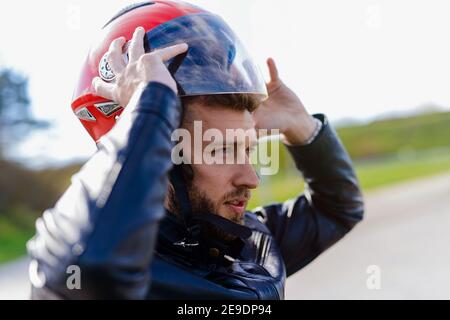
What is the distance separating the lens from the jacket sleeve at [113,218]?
4.11ft

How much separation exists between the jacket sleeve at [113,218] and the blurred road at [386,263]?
16.9 feet

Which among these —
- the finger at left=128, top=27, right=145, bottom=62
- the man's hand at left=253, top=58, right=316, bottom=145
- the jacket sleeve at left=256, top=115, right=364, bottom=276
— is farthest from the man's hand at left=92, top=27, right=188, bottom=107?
the jacket sleeve at left=256, top=115, right=364, bottom=276

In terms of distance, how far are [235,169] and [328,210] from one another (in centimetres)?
77

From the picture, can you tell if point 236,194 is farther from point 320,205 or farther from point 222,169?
point 320,205

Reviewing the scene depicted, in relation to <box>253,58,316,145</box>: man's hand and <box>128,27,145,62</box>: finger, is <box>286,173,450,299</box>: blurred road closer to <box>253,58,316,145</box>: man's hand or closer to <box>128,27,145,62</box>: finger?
<box>253,58,316,145</box>: man's hand

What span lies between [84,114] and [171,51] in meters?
0.51

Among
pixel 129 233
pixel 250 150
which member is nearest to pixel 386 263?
pixel 250 150

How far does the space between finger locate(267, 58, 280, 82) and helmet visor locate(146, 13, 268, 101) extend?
0.45m

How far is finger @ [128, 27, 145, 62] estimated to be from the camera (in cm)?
165

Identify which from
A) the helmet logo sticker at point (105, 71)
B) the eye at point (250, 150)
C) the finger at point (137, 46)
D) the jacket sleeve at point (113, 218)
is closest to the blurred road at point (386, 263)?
the eye at point (250, 150)

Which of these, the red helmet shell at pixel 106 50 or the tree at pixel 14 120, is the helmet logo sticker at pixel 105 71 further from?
the tree at pixel 14 120

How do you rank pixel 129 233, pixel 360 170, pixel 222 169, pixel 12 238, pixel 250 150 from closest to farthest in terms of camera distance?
pixel 129 233
pixel 222 169
pixel 250 150
pixel 12 238
pixel 360 170

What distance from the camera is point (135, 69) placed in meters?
1.55

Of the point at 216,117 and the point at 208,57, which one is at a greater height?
the point at 208,57
